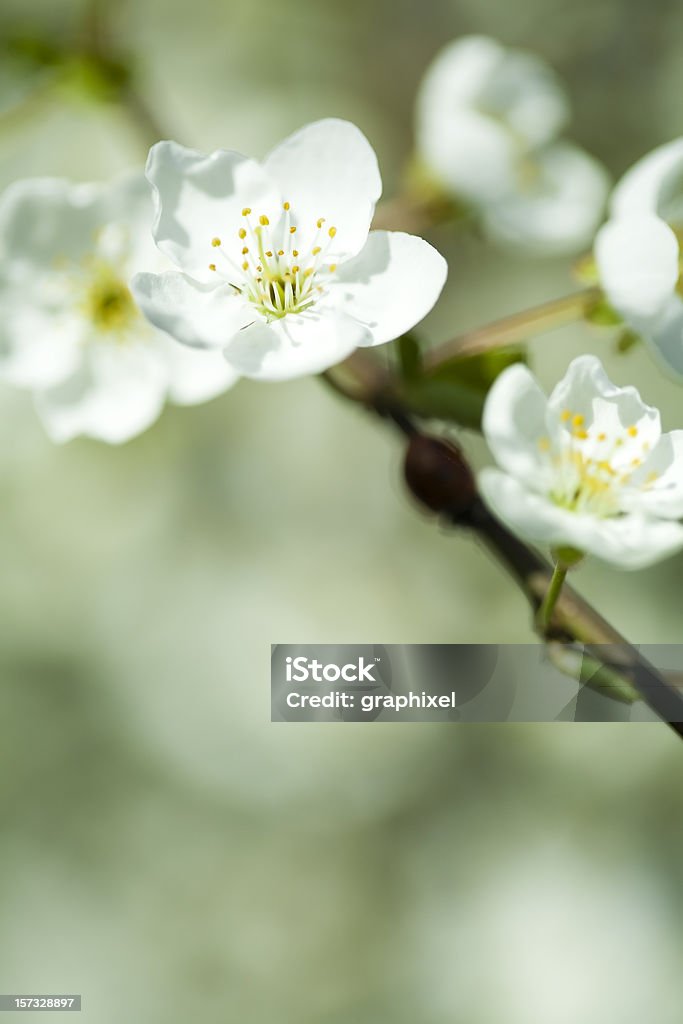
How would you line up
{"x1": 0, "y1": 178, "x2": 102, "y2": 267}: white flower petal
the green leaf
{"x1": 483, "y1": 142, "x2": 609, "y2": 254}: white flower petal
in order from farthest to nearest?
{"x1": 483, "y1": 142, "x2": 609, "y2": 254}: white flower petal
{"x1": 0, "y1": 178, "x2": 102, "y2": 267}: white flower petal
the green leaf

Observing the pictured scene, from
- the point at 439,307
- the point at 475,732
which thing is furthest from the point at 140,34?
the point at 475,732

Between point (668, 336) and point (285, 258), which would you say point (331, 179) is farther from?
point (668, 336)

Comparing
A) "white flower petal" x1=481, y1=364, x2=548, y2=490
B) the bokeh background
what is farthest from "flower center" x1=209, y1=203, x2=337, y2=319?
the bokeh background

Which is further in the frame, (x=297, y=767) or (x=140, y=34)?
(x=140, y=34)

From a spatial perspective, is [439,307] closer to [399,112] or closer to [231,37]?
[399,112]

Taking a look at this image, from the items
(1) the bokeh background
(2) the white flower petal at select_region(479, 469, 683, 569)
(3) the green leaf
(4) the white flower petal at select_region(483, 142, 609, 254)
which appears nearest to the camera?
(2) the white flower petal at select_region(479, 469, 683, 569)

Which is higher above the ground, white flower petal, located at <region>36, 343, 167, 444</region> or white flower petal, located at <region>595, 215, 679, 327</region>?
white flower petal, located at <region>36, 343, 167, 444</region>

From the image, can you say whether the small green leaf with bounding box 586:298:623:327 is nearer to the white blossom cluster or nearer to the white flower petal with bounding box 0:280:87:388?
the white blossom cluster

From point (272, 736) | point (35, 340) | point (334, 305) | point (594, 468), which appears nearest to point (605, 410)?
point (594, 468)
